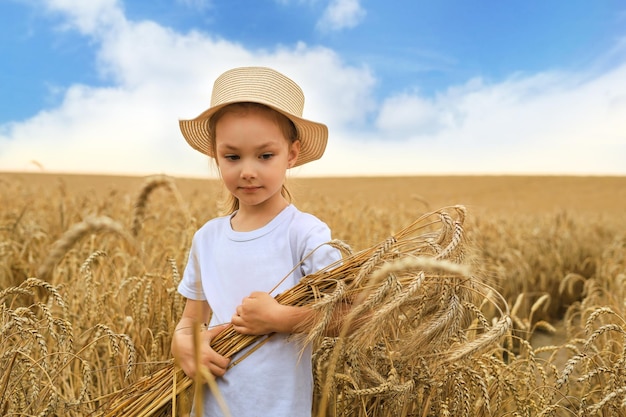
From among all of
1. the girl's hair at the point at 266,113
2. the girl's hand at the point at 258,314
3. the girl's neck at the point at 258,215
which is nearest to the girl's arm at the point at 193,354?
the girl's hand at the point at 258,314

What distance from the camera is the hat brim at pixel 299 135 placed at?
162 cm

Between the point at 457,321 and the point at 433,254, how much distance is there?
166mm

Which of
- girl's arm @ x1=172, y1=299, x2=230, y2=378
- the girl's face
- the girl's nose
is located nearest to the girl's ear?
the girl's face

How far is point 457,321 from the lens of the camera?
4.12ft

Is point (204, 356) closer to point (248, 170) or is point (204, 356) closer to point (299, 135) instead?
point (248, 170)

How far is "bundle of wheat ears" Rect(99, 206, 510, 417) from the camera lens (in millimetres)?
1190

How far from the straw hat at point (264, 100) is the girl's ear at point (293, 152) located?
0.03m

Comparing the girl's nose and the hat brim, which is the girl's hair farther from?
the girl's nose

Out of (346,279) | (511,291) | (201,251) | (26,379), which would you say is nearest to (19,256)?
(26,379)

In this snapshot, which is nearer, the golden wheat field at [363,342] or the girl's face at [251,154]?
the golden wheat field at [363,342]

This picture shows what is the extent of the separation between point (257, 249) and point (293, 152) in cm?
34

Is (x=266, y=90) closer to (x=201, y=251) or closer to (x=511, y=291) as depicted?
(x=201, y=251)

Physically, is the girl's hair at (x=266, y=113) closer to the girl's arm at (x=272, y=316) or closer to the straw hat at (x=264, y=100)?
the straw hat at (x=264, y=100)

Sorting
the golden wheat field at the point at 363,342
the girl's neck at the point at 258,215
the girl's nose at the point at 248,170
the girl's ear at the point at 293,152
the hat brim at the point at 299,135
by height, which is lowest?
the golden wheat field at the point at 363,342
